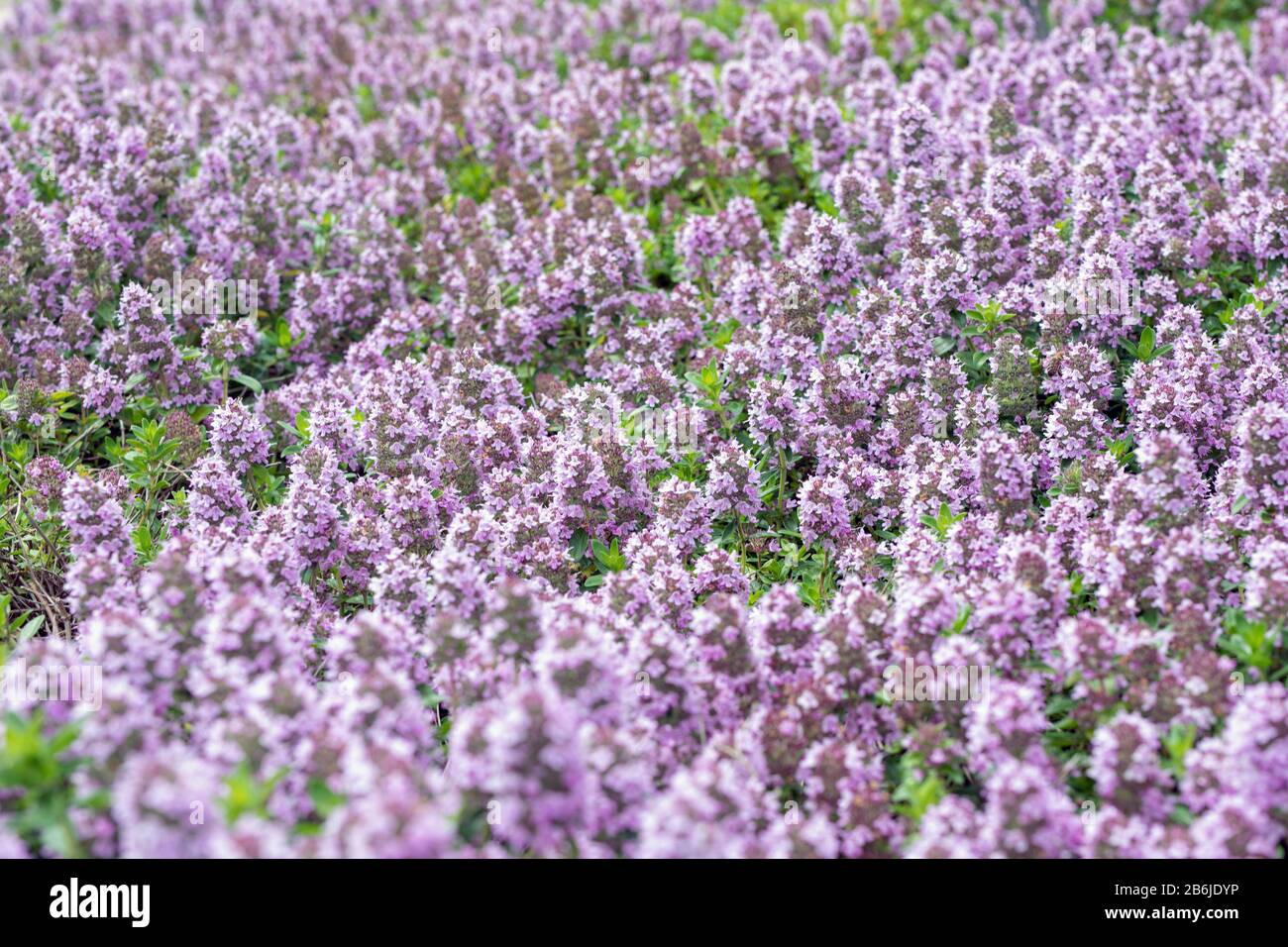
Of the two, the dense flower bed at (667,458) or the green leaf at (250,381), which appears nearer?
the dense flower bed at (667,458)

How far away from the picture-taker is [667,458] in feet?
24.2

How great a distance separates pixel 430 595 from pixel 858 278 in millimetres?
4093

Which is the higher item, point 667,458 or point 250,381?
point 250,381

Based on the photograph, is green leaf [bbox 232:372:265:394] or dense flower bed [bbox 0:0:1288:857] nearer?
dense flower bed [bbox 0:0:1288:857]

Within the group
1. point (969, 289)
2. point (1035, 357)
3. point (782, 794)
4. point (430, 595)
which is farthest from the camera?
point (969, 289)

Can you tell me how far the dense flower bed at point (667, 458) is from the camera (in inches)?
173

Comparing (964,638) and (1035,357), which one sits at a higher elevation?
(1035,357)

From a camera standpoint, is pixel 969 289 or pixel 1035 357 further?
pixel 969 289

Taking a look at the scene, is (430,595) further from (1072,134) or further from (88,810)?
(1072,134)

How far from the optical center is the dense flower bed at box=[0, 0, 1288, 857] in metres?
4.39

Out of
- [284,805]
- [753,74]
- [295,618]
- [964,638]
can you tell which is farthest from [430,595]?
[753,74]

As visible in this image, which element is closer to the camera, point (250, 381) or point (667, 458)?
point (667, 458)

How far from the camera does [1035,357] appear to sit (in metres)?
7.12
